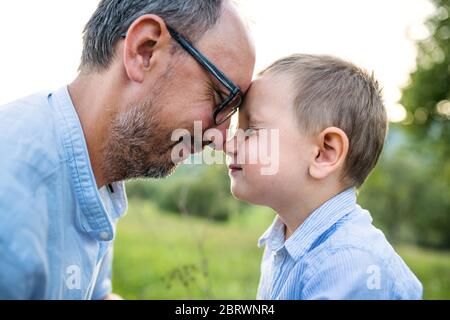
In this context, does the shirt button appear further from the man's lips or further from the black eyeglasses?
the black eyeglasses

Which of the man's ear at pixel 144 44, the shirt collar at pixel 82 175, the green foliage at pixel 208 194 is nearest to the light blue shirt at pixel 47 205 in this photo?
the shirt collar at pixel 82 175

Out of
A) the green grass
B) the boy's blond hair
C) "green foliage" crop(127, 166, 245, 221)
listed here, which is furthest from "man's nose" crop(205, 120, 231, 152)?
"green foliage" crop(127, 166, 245, 221)

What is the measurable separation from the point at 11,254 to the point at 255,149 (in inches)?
44.4

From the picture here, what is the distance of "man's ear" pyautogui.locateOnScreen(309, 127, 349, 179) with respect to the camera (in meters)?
2.33

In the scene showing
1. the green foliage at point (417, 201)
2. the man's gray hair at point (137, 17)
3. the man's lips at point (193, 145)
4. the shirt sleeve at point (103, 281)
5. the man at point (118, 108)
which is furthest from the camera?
the green foliage at point (417, 201)

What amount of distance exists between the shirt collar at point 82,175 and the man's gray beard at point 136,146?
207 mm

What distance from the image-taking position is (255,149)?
7.70ft

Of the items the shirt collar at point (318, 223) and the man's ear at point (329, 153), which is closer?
the shirt collar at point (318, 223)

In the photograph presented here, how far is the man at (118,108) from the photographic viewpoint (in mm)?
2086

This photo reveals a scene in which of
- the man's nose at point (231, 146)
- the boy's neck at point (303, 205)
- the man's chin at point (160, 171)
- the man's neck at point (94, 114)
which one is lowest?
the boy's neck at point (303, 205)

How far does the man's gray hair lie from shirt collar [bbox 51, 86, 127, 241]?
29 cm

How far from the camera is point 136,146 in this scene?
7.88 ft

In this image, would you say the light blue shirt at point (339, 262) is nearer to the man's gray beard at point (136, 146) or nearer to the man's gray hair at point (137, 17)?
the man's gray beard at point (136, 146)

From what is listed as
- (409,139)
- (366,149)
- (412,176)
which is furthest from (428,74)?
(366,149)
